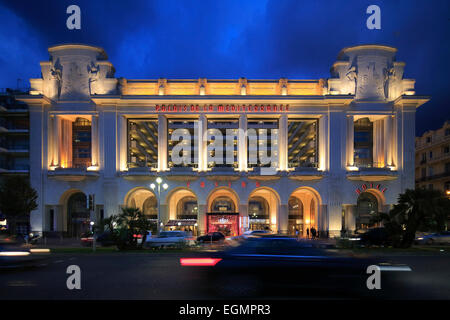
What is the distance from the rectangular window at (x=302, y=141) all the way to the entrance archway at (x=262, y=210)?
573cm

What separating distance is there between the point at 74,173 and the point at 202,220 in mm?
15971

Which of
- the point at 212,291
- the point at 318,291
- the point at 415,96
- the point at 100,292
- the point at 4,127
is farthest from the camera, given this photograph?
the point at 4,127

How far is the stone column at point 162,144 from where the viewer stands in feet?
128

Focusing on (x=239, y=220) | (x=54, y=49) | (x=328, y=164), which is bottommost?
(x=239, y=220)

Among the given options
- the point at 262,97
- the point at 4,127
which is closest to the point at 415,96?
the point at 262,97

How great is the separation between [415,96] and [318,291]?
37.0 meters

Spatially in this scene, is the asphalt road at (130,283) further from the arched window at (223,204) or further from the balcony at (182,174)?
the arched window at (223,204)

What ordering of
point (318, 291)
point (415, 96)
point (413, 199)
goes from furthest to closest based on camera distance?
1. point (415, 96)
2. point (413, 199)
3. point (318, 291)

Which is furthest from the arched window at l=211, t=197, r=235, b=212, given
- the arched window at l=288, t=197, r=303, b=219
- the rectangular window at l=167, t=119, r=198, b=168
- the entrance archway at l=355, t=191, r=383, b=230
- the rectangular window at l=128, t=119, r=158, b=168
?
the entrance archway at l=355, t=191, r=383, b=230

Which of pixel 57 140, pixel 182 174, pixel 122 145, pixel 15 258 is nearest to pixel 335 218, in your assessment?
pixel 182 174

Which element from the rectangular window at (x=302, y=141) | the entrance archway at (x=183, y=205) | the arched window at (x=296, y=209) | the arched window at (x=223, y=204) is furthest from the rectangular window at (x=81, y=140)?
the arched window at (x=296, y=209)

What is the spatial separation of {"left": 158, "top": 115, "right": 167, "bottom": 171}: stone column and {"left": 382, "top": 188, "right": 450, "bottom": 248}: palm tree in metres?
24.9
